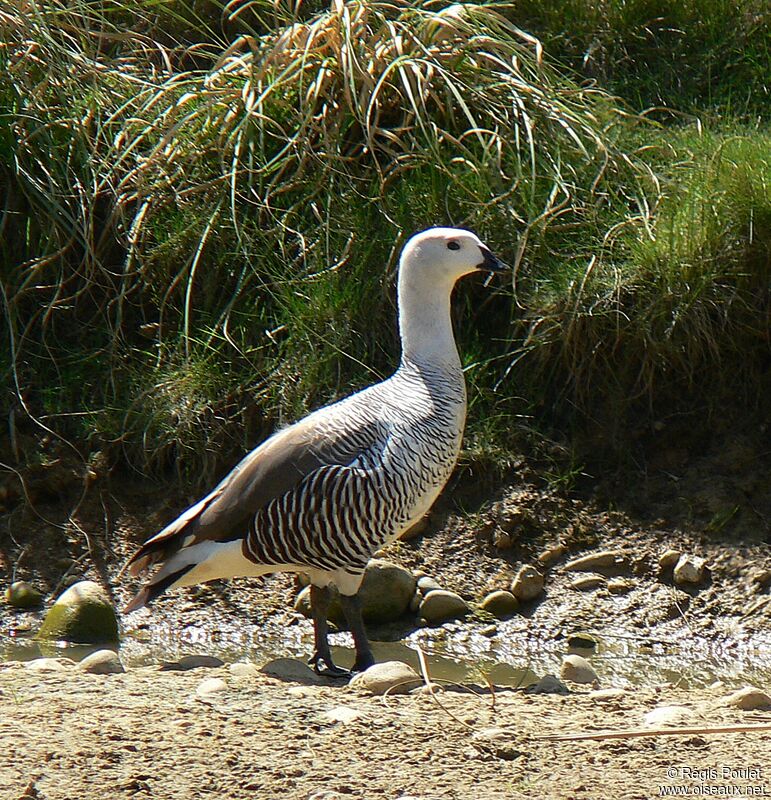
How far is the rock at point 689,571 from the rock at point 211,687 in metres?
2.48

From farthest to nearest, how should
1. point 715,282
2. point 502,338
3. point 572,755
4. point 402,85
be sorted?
point 402,85 < point 502,338 < point 715,282 < point 572,755

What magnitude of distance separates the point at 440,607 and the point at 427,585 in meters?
0.17

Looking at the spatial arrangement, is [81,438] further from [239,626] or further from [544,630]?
[544,630]

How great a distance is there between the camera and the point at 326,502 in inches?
193

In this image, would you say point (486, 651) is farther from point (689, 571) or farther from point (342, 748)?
point (342, 748)

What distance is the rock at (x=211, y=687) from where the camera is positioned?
405cm

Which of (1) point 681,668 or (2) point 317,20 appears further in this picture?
(2) point 317,20

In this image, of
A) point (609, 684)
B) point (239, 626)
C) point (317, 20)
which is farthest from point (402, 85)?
point (609, 684)

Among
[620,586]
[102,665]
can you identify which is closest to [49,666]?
[102,665]

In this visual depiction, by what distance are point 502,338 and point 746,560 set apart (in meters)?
1.62

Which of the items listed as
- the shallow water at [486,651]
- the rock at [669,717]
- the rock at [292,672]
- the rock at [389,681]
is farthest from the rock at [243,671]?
the rock at [669,717]

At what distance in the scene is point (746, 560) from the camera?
5.90 meters

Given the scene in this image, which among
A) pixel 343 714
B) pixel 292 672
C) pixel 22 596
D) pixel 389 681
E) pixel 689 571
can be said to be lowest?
pixel 22 596

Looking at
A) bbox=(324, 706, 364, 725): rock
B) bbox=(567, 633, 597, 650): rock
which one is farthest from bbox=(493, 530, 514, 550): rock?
bbox=(324, 706, 364, 725): rock
